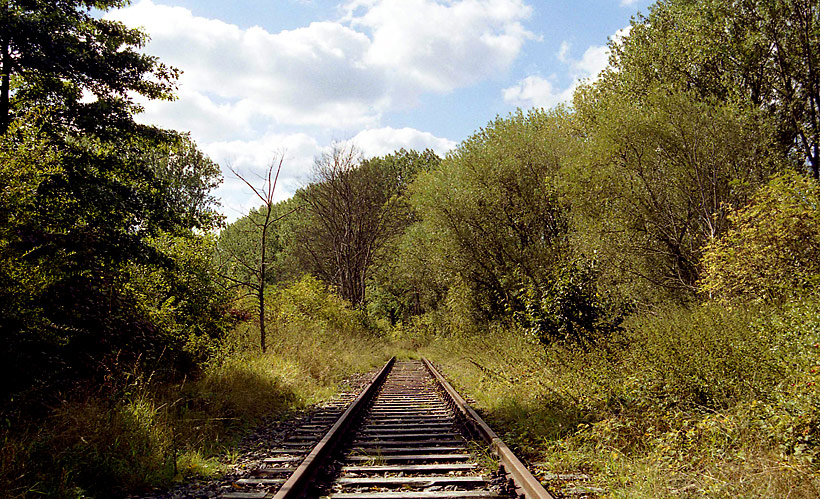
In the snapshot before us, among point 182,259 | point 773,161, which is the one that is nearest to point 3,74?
point 182,259

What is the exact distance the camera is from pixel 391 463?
564 centimetres

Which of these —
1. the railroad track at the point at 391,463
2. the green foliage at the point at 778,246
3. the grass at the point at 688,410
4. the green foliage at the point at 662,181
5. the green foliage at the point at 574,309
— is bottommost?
the railroad track at the point at 391,463

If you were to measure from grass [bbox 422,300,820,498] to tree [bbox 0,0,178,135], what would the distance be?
829 centimetres

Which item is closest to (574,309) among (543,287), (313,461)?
(543,287)

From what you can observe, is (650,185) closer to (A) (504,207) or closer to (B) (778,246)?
(B) (778,246)

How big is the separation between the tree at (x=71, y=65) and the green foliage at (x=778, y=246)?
11.0m

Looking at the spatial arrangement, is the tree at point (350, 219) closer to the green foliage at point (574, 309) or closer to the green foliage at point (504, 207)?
the green foliage at point (504, 207)

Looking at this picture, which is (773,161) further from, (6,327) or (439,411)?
(6,327)

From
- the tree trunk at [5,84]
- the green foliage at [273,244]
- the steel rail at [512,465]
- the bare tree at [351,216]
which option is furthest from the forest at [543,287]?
the green foliage at [273,244]

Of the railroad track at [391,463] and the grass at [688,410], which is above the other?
the grass at [688,410]

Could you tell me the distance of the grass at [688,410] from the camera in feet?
13.9

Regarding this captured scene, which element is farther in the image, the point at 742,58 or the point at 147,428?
the point at 742,58

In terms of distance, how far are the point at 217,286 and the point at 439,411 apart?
17.0ft

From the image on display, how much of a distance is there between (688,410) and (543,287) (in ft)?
17.4
